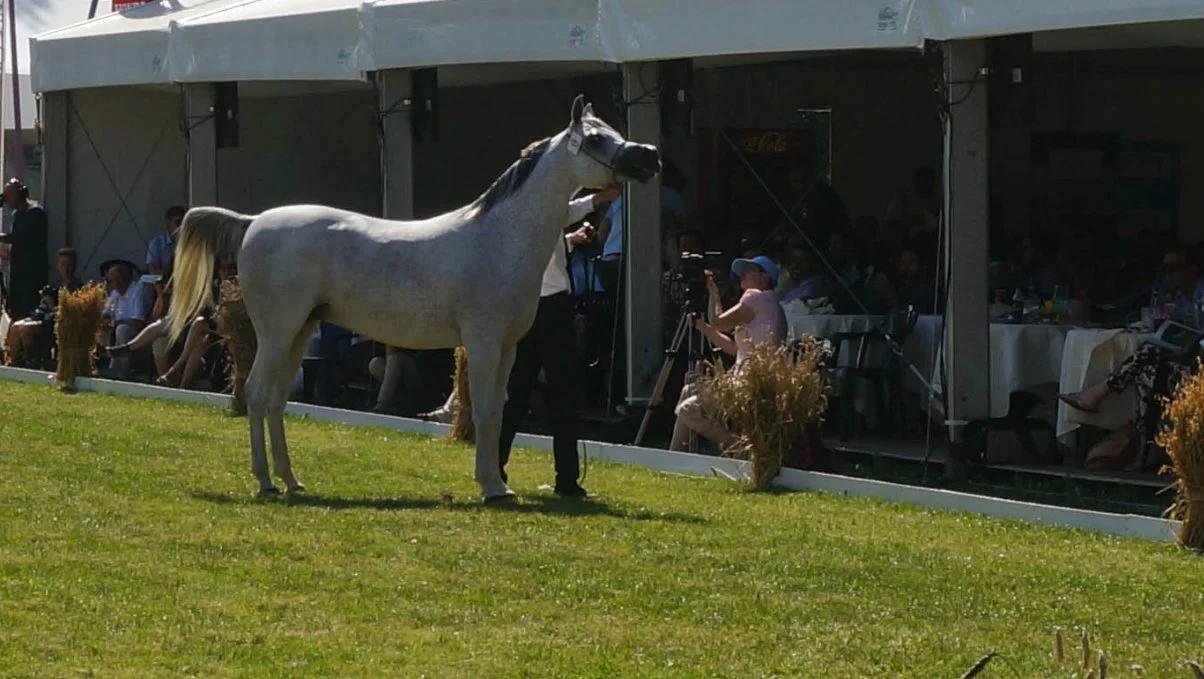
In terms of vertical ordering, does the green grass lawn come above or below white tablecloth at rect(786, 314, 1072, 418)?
below

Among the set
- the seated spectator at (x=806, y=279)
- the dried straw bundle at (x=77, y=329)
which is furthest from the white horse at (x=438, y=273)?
the dried straw bundle at (x=77, y=329)

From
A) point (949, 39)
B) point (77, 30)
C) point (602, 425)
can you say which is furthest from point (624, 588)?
point (77, 30)

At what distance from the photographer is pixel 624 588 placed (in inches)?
324

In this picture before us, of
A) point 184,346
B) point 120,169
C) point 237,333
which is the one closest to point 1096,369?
point 237,333

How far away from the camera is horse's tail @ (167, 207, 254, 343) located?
11.6 m

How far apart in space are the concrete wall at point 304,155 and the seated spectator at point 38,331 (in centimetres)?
210

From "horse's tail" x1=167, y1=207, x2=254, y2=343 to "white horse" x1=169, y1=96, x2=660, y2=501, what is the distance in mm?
137

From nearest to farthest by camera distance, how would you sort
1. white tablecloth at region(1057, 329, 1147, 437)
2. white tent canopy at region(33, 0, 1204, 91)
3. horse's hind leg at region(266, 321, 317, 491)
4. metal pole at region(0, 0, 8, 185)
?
horse's hind leg at region(266, 321, 317, 491), white tent canopy at region(33, 0, 1204, 91), white tablecloth at region(1057, 329, 1147, 437), metal pole at region(0, 0, 8, 185)

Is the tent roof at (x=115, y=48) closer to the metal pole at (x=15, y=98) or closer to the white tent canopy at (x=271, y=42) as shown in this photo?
the white tent canopy at (x=271, y=42)

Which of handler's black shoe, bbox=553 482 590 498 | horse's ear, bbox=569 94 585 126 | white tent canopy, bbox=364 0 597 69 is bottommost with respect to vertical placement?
handler's black shoe, bbox=553 482 590 498

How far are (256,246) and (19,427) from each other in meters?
3.99

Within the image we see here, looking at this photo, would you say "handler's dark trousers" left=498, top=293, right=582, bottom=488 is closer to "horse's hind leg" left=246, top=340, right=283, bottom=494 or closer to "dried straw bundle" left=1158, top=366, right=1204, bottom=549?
"horse's hind leg" left=246, top=340, right=283, bottom=494

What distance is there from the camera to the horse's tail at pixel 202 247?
1156 cm

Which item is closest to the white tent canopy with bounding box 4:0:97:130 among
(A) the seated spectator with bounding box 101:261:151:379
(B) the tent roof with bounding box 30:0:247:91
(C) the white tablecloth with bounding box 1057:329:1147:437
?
(B) the tent roof with bounding box 30:0:247:91
